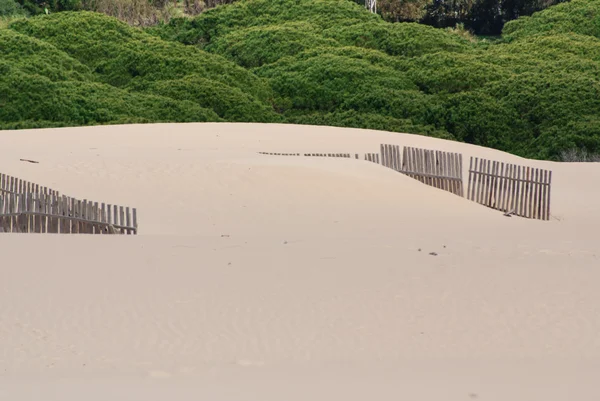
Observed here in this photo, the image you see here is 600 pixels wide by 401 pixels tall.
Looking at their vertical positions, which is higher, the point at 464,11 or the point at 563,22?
the point at 464,11

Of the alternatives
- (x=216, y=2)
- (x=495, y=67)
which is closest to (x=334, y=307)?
(x=495, y=67)

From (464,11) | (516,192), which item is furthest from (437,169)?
(464,11)

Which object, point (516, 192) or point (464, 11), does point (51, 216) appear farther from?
point (464, 11)

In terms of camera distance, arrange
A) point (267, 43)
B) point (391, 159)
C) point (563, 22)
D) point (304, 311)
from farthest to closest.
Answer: point (563, 22) < point (267, 43) < point (391, 159) < point (304, 311)

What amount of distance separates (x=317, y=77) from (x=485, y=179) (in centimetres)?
1603

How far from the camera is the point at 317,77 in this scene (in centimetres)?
3128

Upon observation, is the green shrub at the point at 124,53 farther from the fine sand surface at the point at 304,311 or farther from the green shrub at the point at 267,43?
the fine sand surface at the point at 304,311

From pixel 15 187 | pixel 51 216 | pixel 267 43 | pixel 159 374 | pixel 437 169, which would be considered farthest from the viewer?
pixel 267 43

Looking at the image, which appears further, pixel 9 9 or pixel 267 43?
pixel 9 9

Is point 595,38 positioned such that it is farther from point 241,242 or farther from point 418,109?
point 241,242

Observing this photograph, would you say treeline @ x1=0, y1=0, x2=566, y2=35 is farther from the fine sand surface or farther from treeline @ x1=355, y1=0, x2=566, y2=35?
the fine sand surface

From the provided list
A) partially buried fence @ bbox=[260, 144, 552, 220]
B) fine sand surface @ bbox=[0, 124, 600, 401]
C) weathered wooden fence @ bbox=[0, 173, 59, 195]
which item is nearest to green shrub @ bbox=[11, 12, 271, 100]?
partially buried fence @ bbox=[260, 144, 552, 220]

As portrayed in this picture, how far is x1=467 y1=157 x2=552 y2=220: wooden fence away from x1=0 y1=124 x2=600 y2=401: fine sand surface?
1.78 metres

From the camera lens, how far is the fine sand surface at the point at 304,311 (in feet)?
19.4
